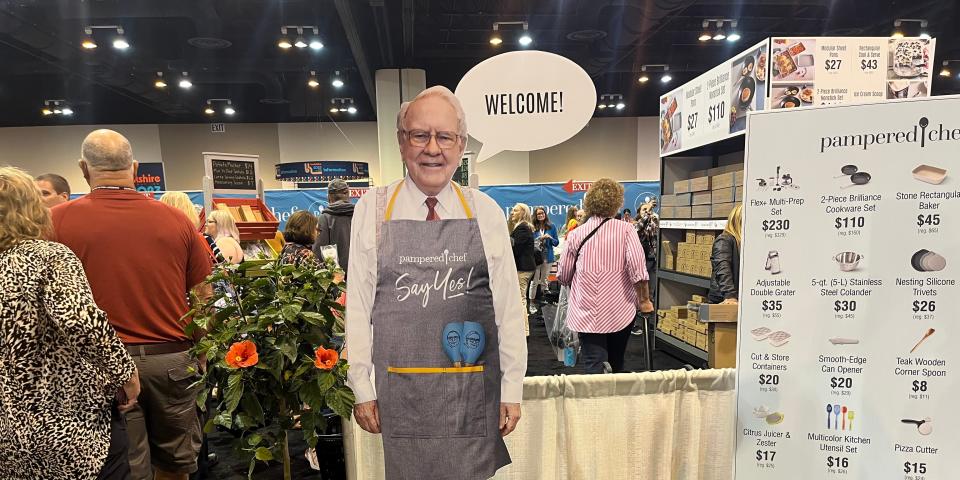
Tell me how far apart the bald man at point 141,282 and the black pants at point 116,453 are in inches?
9.5

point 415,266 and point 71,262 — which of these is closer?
point 415,266

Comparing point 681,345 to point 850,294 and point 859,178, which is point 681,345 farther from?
point 859,178

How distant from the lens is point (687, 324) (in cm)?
436

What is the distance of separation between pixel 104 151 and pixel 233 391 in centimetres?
112

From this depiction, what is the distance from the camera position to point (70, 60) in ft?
23.0

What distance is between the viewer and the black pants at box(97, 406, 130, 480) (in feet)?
5.04

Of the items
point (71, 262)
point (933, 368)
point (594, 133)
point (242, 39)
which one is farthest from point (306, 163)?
point (933, 368)

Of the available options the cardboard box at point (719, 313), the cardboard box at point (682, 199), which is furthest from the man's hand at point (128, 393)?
the cardboard box at point (682, 199)

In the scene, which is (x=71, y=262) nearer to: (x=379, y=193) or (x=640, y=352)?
(x=379, y=193)

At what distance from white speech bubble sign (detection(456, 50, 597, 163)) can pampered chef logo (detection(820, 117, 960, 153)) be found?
79 centimetres

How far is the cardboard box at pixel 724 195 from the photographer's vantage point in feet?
12.5

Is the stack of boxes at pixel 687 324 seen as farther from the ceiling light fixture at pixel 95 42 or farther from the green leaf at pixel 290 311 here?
the ceiling light fixture at pixel 95 42

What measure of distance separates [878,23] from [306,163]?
9984mm

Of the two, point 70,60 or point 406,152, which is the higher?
point 70,60
